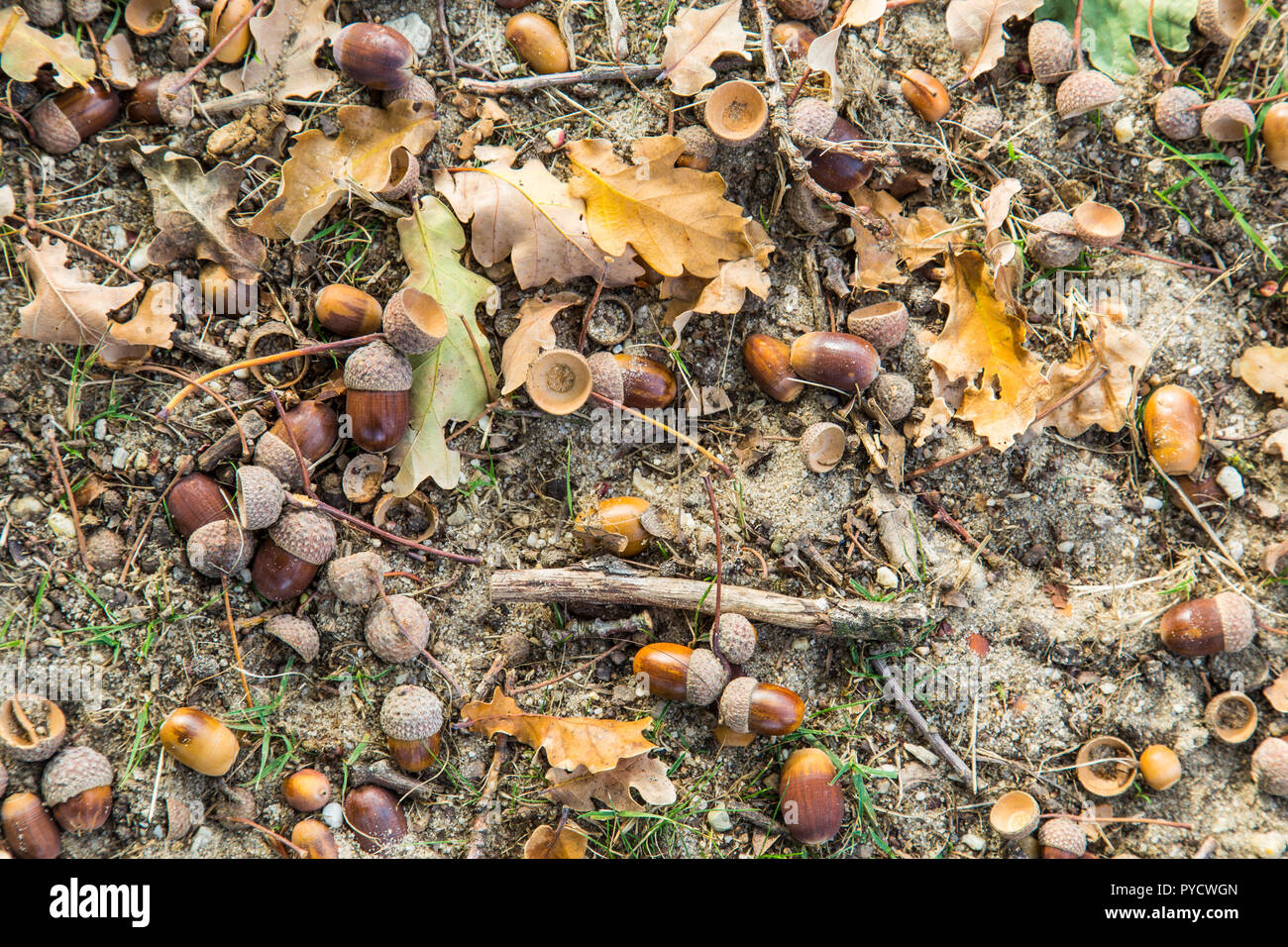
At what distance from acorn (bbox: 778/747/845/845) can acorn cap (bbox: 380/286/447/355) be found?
6.21 feet

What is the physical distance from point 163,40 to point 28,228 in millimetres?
815

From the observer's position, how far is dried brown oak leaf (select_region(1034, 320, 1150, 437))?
302 cm

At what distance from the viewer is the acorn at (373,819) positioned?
277 cm

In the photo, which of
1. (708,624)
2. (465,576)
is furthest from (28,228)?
(708,624)

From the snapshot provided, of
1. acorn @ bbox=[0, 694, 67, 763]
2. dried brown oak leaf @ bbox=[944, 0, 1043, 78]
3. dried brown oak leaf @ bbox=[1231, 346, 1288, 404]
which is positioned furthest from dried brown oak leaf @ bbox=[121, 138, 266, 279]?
dried brown oak leaf @ bbox=[1231, 346, 1288, 404]

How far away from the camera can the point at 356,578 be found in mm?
2795

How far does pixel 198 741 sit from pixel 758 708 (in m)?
1.83

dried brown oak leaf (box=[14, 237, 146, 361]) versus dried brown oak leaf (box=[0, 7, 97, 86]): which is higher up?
dried brown oak leaf (box=[0, 7, 97, 86])

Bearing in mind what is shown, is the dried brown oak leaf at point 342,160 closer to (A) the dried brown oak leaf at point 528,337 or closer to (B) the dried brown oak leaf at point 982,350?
(A) the dried brown oak leaf at point 528,337

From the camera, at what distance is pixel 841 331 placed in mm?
2998

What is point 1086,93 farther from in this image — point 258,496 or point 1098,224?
point 258,496

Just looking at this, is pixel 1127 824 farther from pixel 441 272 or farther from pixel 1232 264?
pixel 441 272

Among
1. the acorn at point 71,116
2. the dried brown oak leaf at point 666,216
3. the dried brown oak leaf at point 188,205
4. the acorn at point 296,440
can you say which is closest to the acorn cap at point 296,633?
the acorn at point 296,440

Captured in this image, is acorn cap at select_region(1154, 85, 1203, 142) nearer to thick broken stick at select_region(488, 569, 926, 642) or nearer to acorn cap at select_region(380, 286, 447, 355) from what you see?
thick broken stick at select_region(488, 569, 926, 642)
